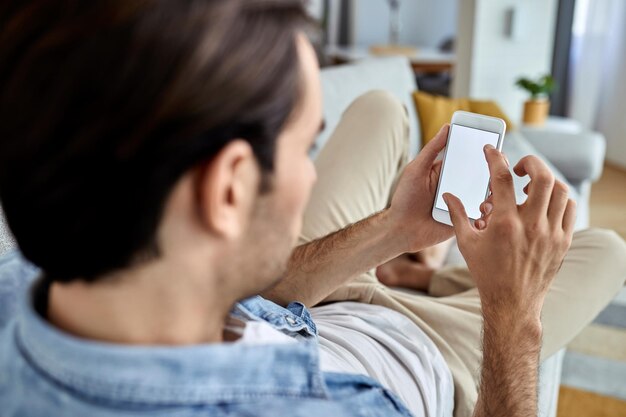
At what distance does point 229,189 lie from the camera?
0.55 metres

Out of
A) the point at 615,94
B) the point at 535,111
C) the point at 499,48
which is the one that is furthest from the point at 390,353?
the point at 615,94

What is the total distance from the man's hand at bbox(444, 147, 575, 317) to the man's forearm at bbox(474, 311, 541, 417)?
0.02 metres

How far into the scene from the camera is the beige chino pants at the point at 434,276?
45.7 inches

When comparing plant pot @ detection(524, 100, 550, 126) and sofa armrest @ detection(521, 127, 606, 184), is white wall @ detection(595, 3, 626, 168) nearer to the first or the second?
plant pot @ detection(524, 100, 550, 126)

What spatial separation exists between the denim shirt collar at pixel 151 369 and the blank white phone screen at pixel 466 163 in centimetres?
54

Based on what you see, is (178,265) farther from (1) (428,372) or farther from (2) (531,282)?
(1) (428,372)

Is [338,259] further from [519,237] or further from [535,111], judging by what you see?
[535,111]

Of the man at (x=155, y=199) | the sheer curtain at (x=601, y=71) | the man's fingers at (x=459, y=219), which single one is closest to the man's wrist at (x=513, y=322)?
the man's fingers at (x=459, y=219)

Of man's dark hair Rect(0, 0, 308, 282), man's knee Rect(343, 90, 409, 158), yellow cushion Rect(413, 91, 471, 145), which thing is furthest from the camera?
yellow cushion Rect(413, 91, 471, 145)

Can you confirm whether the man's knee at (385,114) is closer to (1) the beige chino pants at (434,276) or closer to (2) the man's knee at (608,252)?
(1) the beige chino pants at (434,276)

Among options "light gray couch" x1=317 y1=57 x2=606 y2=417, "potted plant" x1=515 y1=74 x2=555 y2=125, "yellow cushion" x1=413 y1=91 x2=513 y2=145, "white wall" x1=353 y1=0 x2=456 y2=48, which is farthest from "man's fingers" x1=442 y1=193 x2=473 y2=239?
"white wall" x1=353 y1=0 x2=456 y2=48

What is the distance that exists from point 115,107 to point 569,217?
579 millimetres

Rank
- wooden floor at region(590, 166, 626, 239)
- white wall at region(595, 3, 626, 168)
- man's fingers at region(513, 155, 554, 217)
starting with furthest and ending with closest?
1. white wall at region(595, 3, 626, 168)
2. wooden floor at region(590, 166, 626, 239)
3. man's fingers at region(513, 155, 554, 217)

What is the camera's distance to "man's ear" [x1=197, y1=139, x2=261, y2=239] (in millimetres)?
525
